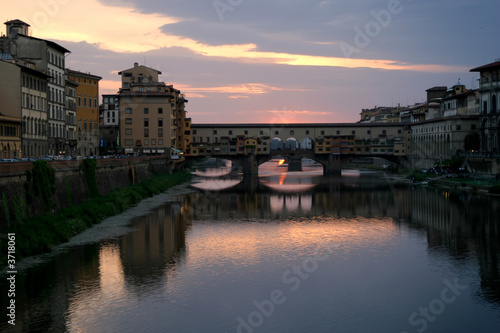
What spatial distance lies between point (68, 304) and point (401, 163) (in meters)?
102

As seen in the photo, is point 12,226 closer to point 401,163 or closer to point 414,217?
point 414,217

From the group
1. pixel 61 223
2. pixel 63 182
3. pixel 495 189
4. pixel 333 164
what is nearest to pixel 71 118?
pixel 63 182

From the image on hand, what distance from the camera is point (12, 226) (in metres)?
31.8

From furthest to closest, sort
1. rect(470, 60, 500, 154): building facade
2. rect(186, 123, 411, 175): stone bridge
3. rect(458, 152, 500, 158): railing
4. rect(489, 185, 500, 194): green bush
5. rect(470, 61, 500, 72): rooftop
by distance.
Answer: rect(186, 123, 411, 175): stone bridge
rect(470, 60, 500, 154): building facade
rect(470, 61, 500, 72): rooftop
rect(458, 152, 500, 158): railing
rect(489, 185, 500, 194): green bush

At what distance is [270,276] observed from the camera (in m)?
30.0

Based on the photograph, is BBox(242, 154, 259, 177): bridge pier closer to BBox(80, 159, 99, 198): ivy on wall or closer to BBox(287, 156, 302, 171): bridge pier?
BBox(287, 156, 302, 171): bridge pier

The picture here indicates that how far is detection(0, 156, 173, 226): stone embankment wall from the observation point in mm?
32500

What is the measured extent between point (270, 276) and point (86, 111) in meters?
66.0

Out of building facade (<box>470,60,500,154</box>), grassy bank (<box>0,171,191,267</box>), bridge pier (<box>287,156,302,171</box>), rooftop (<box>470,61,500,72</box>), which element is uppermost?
rooftop (<box>470,61,500,72</box>)

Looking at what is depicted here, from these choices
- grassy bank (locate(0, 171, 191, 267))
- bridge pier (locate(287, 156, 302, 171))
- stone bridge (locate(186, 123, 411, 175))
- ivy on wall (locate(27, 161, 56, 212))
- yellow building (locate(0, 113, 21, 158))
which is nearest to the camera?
grassy bank (locate(0, 171, 191, 267))

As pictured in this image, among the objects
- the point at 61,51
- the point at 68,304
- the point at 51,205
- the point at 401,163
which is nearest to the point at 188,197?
the point at 61,51

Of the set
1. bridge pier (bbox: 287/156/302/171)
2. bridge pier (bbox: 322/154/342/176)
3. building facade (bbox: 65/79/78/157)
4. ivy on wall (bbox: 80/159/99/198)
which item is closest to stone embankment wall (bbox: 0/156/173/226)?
ivy on wall (bbox: 80/159/99/198)

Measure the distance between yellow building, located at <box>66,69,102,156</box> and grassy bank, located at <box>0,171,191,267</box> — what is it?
29.3 metres

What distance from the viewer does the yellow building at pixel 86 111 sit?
287ft
